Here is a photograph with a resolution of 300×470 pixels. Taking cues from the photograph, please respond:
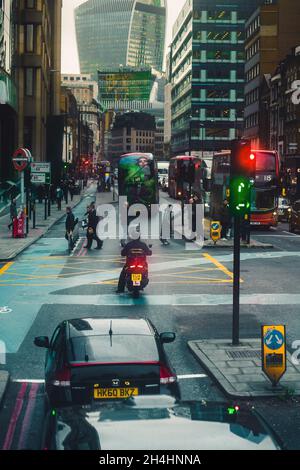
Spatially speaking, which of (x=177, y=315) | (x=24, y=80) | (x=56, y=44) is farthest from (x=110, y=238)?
(x=56, y=44)

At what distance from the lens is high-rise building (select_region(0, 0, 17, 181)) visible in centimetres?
6031

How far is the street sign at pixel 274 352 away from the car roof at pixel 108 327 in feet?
7.28

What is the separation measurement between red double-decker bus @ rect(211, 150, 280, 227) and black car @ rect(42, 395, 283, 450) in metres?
40.2

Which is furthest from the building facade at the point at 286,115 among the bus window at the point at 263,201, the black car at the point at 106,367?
the black car at the point at 106,367

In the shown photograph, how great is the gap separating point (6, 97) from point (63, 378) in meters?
54.2

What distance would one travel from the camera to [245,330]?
16797 mm

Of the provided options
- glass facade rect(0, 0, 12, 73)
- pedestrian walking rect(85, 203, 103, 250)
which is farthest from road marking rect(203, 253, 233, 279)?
glass facade rect(0, 0, 12, 73)

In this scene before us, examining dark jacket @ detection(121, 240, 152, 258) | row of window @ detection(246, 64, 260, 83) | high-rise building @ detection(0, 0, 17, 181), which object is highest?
row of window @ detection(246, 64, 260, 83)

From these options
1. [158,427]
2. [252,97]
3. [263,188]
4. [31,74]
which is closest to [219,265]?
[263,188]

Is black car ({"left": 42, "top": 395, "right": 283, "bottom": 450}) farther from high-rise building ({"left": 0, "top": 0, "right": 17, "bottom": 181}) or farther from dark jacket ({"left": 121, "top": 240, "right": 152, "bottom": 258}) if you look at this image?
high-rise building ({"left": 0, "top": 0, "right": 17, "bottom": 181})

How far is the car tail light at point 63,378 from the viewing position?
931cm

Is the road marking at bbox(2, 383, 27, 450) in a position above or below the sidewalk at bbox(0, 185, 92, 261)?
below

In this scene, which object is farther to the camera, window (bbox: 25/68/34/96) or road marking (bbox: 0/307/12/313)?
window (bbox: 25/68/34/96)

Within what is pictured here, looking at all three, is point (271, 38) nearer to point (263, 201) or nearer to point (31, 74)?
point (31, 74)
